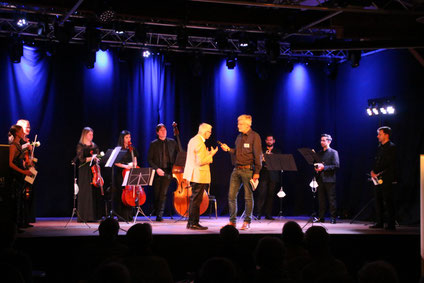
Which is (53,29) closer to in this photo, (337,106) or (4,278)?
(337,106)

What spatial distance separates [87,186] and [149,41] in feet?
13.9

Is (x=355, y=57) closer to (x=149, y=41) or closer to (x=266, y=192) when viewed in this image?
(x=266, y=192)

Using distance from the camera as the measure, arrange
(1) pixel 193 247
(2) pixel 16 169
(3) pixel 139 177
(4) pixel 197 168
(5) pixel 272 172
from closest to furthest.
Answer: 1. (1) pixel 193 247
2. (2) pixel 16 169
3. (4) pixel 197 168
4. (3) pixel 139 177
5. (5) pixel 272 172

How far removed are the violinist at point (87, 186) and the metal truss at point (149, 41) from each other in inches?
90.8

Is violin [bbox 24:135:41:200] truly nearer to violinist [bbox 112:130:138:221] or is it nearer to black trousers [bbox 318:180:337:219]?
violinist [bbox 112:130:138:221]

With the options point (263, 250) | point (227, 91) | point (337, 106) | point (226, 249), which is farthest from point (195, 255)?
point (337, 106)

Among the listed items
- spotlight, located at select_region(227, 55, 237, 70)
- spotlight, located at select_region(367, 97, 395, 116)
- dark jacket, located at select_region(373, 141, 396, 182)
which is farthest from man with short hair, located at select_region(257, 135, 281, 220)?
dark jacket, located at select_region(373, 141, 396, 182)

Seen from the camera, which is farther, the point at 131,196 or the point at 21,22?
the point at 21,22

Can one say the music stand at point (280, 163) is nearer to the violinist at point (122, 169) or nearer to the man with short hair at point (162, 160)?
the man with short hair at point (162, 160)

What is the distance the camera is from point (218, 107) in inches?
543

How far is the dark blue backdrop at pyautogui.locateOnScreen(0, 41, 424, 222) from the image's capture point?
39.3ft

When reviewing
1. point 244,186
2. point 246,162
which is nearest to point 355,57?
point 246,162

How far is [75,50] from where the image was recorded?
12.7 m

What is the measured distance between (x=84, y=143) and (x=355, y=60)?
6.98 m
